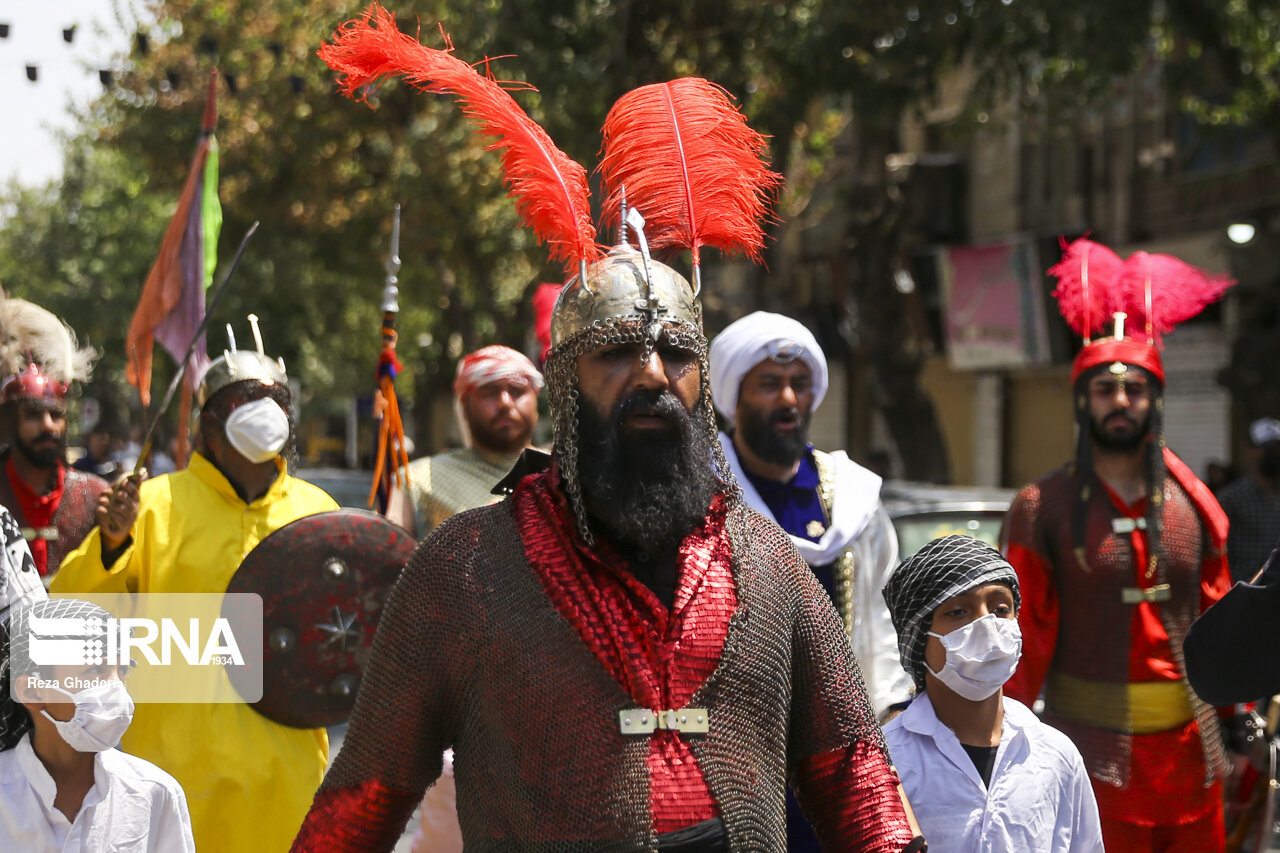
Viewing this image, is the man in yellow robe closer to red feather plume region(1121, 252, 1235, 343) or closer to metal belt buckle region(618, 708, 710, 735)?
metal belt buckle region(618, 708, 710, 735)

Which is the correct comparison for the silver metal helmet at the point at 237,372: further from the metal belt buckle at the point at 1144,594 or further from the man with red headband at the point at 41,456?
the metal belt buckle at the point at 1144,594

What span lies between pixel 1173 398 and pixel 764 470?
598 inches

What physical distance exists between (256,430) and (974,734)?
2538mm

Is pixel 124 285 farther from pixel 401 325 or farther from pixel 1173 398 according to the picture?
pixel 1173 398

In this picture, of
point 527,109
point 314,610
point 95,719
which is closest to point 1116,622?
point 314,610

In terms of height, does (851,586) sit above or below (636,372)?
below

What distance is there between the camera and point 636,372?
268 cm

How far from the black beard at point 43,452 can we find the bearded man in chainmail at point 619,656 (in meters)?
4.08

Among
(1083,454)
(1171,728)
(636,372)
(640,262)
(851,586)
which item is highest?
(640,262)

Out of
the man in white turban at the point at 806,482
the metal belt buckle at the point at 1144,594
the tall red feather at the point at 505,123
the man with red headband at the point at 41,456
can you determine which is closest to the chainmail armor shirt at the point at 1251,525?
the metal belt buckle at the point at 1144,594

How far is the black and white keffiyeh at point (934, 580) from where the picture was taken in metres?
3.69

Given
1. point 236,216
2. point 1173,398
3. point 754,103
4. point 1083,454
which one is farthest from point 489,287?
point 1083,454

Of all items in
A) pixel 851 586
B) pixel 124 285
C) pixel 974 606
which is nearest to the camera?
pixel 974 606

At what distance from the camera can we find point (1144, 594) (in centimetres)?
492
